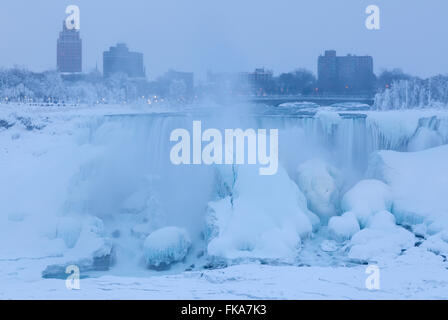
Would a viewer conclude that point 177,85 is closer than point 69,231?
No

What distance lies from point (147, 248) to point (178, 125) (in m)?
6.73

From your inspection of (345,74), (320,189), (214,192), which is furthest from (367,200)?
(345,74)

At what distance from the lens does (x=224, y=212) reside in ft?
36.9

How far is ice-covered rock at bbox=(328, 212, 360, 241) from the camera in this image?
1073cm

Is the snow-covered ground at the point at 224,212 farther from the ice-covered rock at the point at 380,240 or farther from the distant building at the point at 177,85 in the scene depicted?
→ the distant building at the point at 177,85

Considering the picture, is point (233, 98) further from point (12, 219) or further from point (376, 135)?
point (12, 219)

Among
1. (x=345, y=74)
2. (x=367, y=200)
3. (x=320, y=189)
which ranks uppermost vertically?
(x=345, y=74)

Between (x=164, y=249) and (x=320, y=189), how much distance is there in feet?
14.3

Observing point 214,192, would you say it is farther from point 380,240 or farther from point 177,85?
point 177,85

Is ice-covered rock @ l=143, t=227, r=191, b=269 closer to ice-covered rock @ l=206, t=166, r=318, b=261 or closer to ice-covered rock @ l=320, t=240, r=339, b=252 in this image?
ice-covered rock @ l=206, t=166, r=318, b=261

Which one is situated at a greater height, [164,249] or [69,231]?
[69,231]

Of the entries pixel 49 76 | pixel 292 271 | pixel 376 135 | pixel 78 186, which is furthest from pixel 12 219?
pixel 49 76

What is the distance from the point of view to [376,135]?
15648mm

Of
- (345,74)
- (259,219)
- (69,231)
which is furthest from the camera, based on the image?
(345,74)
